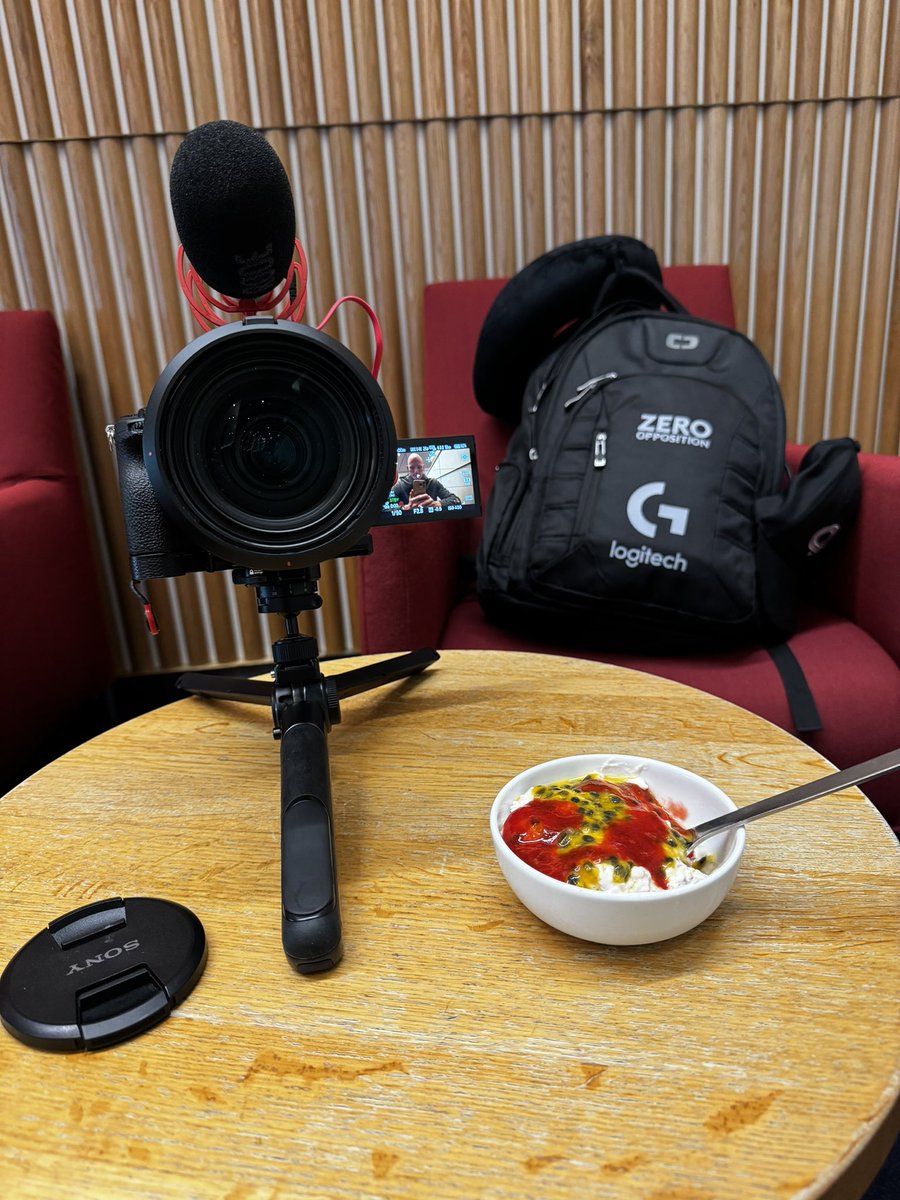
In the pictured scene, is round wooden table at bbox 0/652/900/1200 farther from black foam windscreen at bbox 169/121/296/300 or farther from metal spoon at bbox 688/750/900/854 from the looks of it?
black foam windscreen at bbox 169/121/296/300

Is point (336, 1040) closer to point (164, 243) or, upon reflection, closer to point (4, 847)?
point (4, 847)

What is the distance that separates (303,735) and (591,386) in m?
0.75

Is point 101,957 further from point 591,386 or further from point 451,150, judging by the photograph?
point 451,150

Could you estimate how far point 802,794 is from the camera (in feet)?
1.44

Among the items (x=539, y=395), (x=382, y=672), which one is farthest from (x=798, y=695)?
(x=539, y=395)

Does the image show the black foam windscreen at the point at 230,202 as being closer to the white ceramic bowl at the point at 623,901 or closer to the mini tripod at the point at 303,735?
the mini tripod at the point at 303,735

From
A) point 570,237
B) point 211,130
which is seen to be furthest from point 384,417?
point 570,237

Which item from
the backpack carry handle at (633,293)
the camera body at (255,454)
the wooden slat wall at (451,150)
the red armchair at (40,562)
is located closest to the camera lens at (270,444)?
the camera body at (255,454)

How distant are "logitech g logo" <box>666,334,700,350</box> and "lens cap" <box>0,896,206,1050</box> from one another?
1.01m

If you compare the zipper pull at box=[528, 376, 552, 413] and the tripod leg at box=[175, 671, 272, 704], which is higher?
the zipper pull at box=[528, 376, 552, 413]

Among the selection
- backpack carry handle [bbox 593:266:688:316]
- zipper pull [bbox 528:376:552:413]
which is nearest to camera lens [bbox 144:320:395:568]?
zipper pull [bbox 528:376:552:413]

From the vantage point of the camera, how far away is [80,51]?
1539mm

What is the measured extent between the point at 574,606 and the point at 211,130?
688mm

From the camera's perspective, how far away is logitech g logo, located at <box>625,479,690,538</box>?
1020 mm
